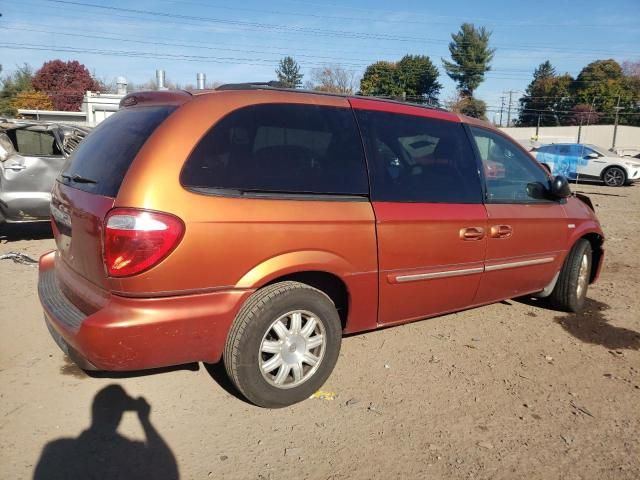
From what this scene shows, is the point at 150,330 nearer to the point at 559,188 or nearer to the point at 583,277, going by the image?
the point at 559,188

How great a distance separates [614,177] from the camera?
18719 mm

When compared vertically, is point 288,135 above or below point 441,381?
above

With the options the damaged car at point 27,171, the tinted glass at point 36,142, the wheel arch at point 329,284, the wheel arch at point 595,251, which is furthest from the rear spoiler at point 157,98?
the tinted glass at point 36,142

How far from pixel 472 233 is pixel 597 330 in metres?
1.80

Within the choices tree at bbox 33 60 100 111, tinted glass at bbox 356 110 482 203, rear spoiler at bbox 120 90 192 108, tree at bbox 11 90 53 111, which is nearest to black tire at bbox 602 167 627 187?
tinted glass at bbox 356 110 482 203

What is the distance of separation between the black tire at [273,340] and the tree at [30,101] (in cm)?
6152

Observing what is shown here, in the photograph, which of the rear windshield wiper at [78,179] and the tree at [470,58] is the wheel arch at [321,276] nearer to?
the rear windshield wiper at [78,179]

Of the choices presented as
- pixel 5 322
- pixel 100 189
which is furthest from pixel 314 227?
pixel 5 322

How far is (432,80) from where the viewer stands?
67.0 metres

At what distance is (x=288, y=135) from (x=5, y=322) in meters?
3.02

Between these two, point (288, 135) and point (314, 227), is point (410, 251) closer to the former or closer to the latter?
point (314, 227)

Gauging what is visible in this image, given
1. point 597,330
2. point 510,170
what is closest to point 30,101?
point 510,170

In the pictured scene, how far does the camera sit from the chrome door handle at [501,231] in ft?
12.6

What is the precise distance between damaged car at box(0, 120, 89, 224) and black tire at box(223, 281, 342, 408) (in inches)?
201
